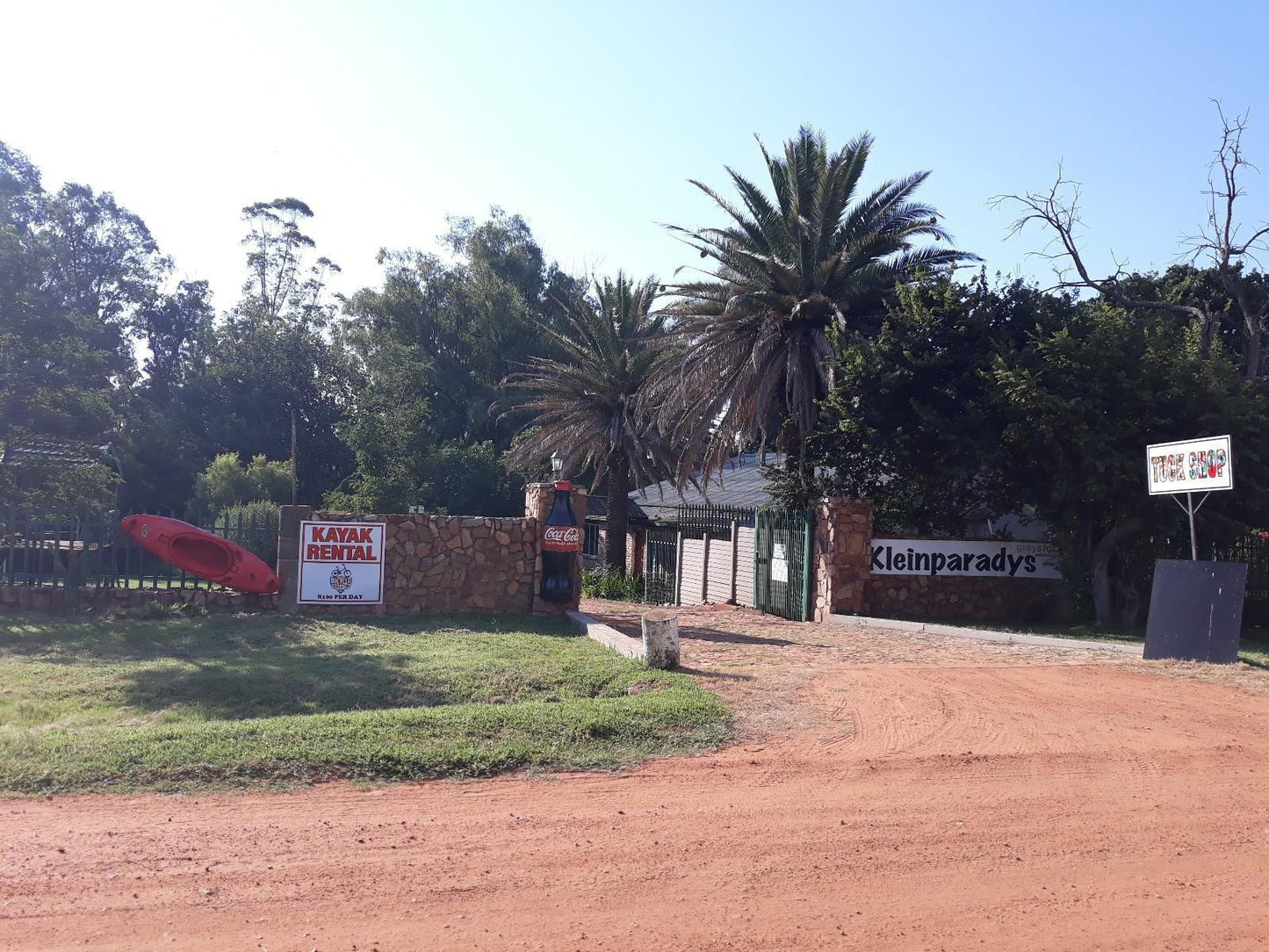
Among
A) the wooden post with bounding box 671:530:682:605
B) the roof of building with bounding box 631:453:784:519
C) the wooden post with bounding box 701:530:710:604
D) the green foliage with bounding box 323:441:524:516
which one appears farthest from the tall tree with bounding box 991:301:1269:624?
the green foliage with bounding box 323:441:524:516

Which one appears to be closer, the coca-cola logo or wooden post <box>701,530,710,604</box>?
the coca-cola logo

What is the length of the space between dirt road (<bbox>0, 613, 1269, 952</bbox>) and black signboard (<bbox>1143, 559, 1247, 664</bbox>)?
4.25 m

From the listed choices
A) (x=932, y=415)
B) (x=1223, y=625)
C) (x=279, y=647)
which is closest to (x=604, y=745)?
(x=279, y=647)

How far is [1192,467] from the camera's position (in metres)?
12.9

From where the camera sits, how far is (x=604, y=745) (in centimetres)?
781

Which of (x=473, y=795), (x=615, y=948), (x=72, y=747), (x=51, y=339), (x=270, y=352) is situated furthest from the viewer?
(x=270, y=352)

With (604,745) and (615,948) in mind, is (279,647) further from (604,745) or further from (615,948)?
(615,948)

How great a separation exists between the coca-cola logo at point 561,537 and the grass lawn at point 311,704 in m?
2.05

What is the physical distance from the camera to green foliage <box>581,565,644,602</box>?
26203 millimetres

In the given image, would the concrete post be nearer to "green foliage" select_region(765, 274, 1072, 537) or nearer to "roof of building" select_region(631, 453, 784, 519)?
"green foliage" select_region(765, 274, 1072, 537)

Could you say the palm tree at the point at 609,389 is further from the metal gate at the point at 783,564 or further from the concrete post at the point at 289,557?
the concrete post at the point at 289,557

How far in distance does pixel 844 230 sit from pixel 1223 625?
11.2 m

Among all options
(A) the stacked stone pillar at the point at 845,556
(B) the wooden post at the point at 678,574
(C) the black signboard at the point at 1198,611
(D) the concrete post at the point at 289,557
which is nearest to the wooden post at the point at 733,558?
(B) the wooden post at the point at 678,574

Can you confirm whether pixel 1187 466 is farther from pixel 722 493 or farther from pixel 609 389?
pixel 722 493
